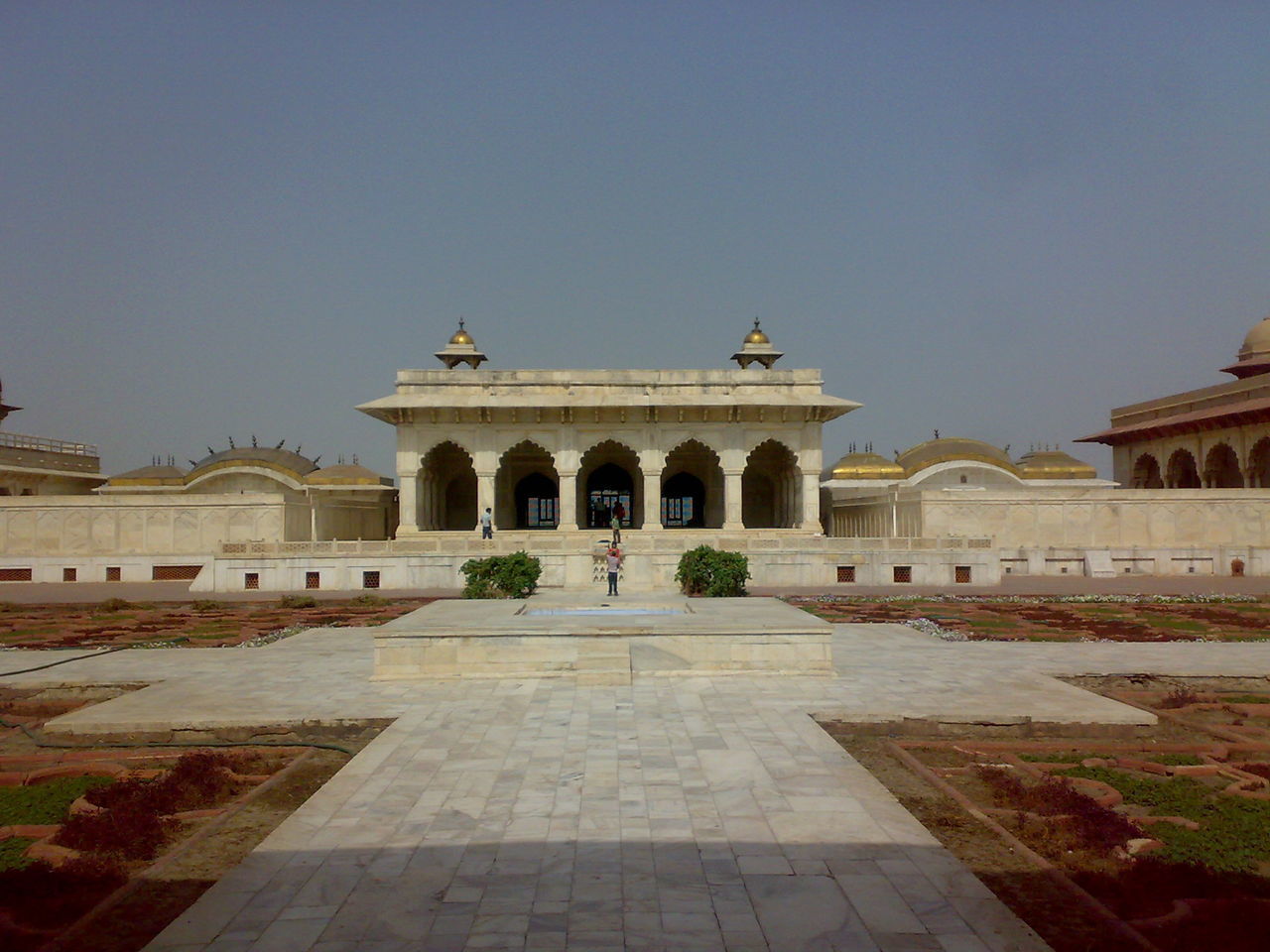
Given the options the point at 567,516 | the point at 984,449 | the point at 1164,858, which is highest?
the point at 984,449

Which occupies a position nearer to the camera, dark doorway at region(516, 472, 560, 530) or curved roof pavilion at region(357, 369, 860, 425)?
curved roof pavilion at region(357, 369, 860, 425)

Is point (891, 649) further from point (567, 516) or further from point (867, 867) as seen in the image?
point (567, 516)

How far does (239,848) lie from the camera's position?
16.4 feet

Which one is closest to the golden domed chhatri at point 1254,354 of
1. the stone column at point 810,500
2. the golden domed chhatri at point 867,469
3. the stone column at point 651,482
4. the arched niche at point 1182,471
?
the arched niche at point 1182,471

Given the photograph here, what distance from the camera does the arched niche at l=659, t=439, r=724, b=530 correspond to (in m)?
34.0

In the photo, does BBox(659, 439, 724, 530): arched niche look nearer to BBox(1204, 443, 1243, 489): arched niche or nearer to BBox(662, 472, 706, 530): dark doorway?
BBox(662, 472, 706, 530): dark doorway

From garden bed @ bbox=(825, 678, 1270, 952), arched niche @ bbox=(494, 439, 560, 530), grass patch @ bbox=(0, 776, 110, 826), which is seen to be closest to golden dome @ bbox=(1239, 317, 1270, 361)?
arched niche @ bbox=(494, 439, 560, 530)

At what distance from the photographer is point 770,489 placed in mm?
35781

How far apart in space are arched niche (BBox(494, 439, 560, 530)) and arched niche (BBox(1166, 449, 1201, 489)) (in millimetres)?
25051

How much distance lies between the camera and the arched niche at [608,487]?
3362 centimetres

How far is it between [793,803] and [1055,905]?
1612 millimetres

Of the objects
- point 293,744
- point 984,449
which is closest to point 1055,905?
point 293,744

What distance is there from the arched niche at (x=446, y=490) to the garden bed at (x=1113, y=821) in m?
24.2

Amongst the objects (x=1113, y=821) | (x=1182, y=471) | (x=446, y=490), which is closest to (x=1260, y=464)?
(x=1182, y=471)
